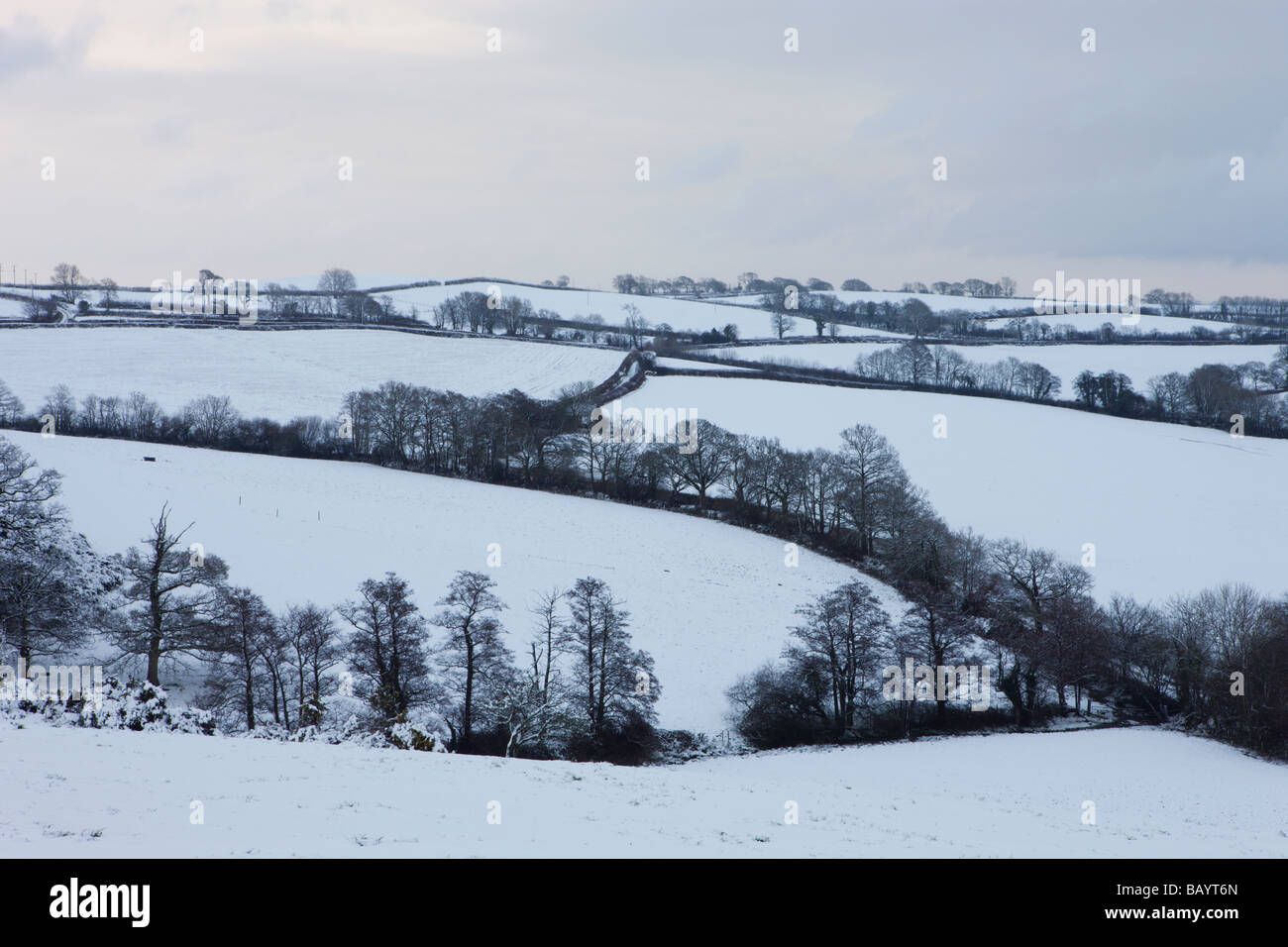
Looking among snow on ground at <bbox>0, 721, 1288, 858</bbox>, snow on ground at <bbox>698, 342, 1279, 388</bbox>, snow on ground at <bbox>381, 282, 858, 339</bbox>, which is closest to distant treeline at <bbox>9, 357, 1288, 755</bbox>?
snow on ground at <bbox>0, 721, 1288, 858</bbox>

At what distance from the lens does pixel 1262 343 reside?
120 meters

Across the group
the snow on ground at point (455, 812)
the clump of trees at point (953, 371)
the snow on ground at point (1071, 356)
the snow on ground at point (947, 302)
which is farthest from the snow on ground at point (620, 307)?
the snow on ground at point (455, 812)

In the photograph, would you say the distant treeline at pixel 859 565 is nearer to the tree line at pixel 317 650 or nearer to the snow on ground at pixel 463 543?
the snow on ground at pixel 463 543

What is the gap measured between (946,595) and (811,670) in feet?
36.5

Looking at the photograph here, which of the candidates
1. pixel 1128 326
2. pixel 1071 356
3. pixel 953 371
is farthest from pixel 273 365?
pixel 1128 326

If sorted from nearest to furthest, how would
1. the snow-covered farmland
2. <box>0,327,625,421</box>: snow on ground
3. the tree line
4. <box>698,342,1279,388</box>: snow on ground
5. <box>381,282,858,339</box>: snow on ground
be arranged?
the tree line → <box>0,327,625,421</box>: snow on ground → <box>698,342,1279,388</box>: snow on ground → the snow-covered farmland → <box>381,282,858,339</box>: snow on ground

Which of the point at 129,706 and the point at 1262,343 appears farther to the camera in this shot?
the point at 1262,343

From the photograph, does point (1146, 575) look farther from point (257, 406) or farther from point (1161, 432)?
point (257, 406)

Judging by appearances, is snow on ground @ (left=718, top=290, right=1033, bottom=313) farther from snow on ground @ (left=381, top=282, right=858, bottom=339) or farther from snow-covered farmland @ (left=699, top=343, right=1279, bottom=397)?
snow-covered farmland @ (left=699, top=343, right=1279, bottom=397)

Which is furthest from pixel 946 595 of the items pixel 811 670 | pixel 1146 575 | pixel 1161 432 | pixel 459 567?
pixel 1161 432

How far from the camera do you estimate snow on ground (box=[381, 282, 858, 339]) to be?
148250mm

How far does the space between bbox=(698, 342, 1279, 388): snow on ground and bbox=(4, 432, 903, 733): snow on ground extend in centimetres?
6623

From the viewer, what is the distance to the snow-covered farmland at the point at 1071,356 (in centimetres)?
10894
